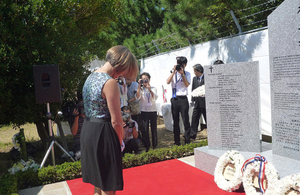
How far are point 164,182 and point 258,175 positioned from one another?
122cm

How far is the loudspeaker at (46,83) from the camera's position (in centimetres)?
415

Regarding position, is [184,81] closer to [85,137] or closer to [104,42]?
[85,137]

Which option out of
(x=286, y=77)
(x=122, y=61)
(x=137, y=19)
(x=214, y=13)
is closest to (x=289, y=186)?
(x=286, y=77)

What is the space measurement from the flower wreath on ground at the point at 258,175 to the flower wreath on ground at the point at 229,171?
0.16m

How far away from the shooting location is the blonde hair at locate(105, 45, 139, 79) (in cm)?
202

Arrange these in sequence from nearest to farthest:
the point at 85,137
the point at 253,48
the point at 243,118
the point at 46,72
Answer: the point at 85,137 < the point at 243,118 < the point at 46,72 < the point at 253,48

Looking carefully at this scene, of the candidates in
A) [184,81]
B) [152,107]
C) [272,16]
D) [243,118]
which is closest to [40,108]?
[152,107]

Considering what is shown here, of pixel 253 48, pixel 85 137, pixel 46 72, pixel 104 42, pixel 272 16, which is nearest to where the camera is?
pixel 85 137

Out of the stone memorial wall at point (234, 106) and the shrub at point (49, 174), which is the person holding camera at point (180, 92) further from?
the stone memorial wall at point (234, 106)

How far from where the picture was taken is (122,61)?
202 cm

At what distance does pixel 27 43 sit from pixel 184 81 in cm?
306

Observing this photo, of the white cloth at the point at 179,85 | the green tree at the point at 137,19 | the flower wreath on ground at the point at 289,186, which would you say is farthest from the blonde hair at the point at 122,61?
the green tree at the point at 137,19

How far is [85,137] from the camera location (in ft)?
6.92

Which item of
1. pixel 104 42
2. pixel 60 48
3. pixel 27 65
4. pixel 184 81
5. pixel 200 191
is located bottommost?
pixel 200 191
